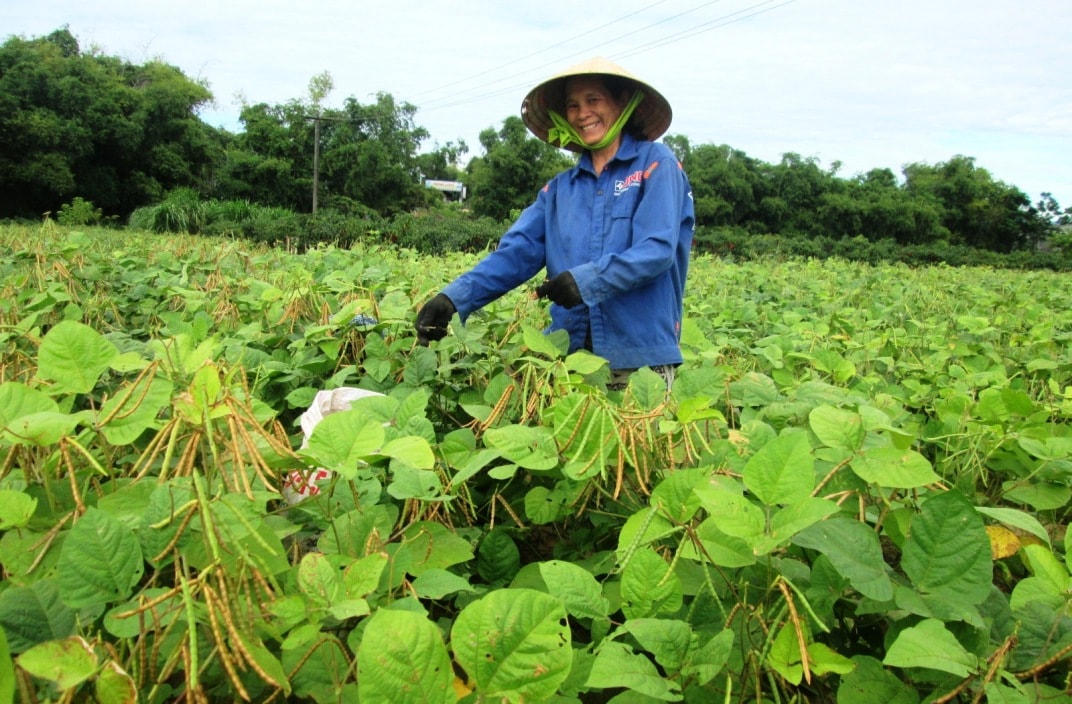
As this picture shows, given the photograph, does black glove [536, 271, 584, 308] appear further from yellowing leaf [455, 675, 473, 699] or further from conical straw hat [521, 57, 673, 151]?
yellowing leaf [455, 675, 473, 699]

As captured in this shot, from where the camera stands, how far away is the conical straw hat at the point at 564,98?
224cm

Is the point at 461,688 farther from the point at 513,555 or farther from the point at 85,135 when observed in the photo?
the point at 85,135

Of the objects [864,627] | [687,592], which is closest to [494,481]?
[687,592]

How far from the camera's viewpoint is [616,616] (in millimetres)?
1016

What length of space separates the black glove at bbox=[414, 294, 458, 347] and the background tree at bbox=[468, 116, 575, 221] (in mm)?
28912

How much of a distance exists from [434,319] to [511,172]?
3015 cm

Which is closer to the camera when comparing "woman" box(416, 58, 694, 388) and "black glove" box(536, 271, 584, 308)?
"black glove" box(536, 271, 584, 308)

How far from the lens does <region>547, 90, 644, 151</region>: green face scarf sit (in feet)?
7.39

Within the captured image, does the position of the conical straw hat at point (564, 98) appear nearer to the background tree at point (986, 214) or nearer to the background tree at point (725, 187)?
the background tree at point (725, 187)

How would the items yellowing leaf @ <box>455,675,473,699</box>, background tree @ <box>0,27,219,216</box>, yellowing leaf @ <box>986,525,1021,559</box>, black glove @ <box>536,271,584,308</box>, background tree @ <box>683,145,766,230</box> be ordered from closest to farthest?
yellowing leaf @ <box>455,675,473,699</box>
yellowing leaf @ <box>986,525,1021,559</box>
black glove @ <box>536,271,584,308</box>
background tree @ <box>0,27,219,216</box>
background tree @ <box>683,145,766,230</box>

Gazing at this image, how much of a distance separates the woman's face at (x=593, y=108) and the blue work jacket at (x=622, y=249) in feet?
0.26

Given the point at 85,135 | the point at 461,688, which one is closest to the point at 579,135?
the point at 461,688

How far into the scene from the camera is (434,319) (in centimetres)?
198

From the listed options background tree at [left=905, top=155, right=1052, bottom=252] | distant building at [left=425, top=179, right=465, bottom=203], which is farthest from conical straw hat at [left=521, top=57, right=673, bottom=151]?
distant building at [left=425, top=179, right=465, bottom=203]
